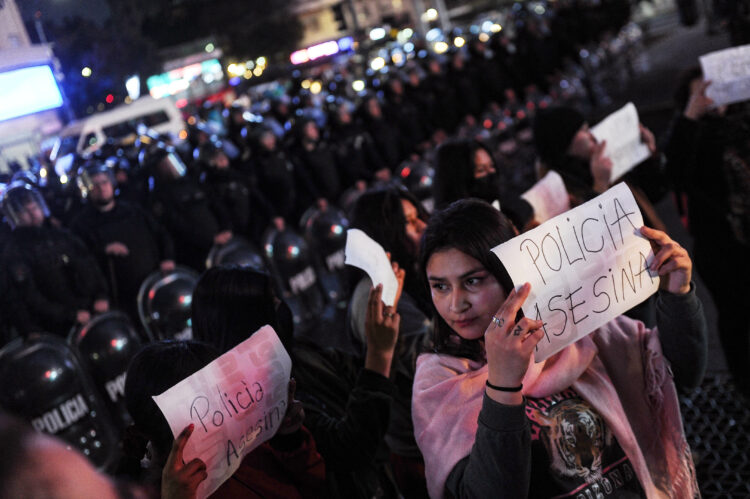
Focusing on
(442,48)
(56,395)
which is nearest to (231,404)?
(56,395)

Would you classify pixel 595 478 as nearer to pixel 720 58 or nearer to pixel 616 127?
pixel 616 127

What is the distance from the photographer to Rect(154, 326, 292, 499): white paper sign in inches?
70.2

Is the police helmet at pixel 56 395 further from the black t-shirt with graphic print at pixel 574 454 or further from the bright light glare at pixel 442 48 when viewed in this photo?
the bright light glare at pixel 442 48

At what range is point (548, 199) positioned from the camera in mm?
3426

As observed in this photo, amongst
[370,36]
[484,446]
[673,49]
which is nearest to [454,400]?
[484,446]

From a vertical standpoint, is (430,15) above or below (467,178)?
above

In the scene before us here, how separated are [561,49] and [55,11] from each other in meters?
11.0

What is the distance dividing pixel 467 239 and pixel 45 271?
213 inches

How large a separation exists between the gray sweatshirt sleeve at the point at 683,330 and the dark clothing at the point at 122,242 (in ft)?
19.3

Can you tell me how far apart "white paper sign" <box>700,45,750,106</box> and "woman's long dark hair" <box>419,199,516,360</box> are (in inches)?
86.9

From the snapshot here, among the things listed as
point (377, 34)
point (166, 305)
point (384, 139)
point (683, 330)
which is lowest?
point (166, 305)

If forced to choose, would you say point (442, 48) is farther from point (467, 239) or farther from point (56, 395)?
point (467, 239)

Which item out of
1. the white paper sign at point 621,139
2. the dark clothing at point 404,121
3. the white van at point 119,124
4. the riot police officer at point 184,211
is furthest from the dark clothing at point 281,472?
the white van at point 119,124

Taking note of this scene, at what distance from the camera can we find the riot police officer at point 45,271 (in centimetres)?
614
